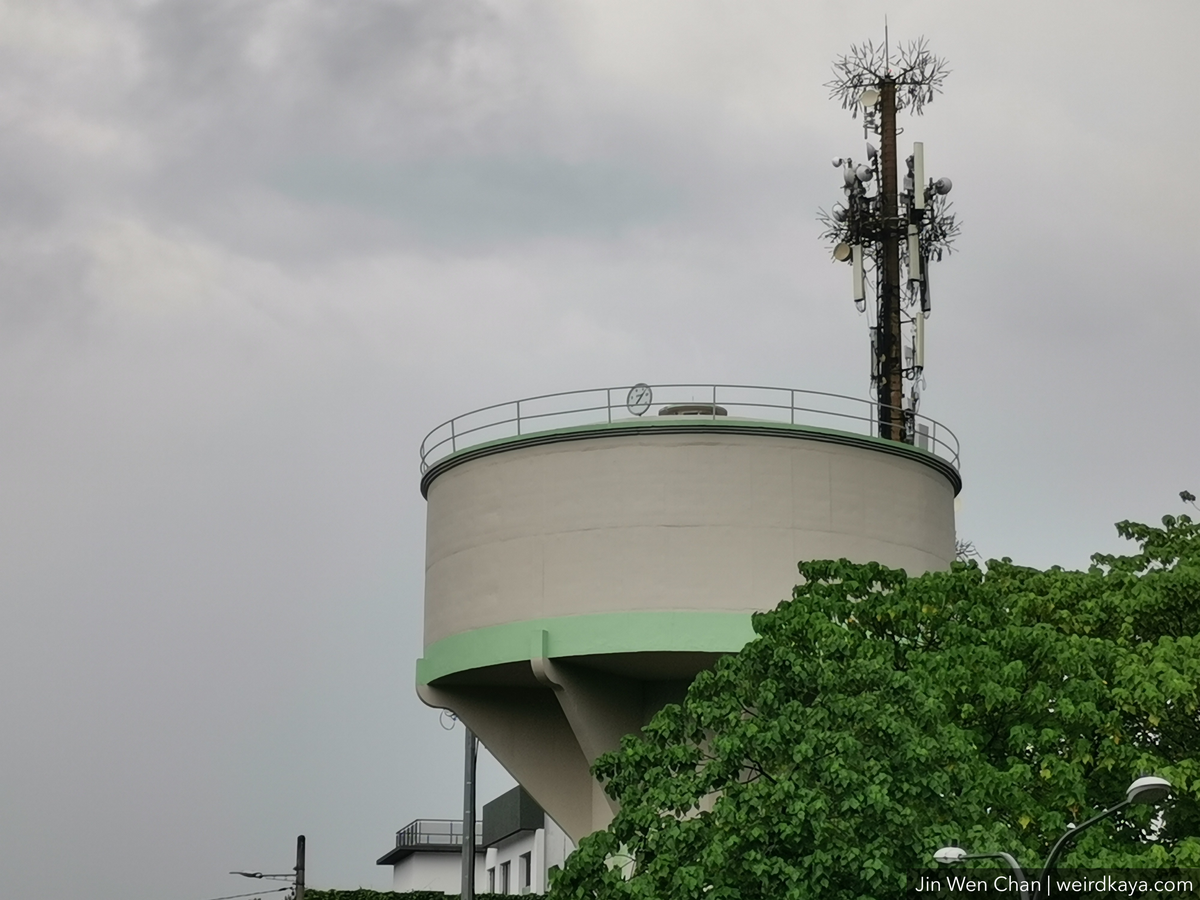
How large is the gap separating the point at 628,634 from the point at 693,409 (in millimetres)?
4397

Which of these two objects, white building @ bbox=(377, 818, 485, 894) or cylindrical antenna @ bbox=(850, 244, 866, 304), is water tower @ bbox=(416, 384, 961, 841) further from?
white building @ bbox=(377, 818, 485, 894)

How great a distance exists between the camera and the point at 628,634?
30953 millimetres

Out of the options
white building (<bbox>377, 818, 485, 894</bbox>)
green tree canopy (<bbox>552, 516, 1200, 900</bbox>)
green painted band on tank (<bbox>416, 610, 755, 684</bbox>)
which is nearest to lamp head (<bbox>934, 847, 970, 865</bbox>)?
green tree canopy (<bbox>552, 516, 1200, 900</bbox>)

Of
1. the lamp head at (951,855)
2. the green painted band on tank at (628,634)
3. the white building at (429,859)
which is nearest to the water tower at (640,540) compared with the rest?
the green painted band on tank at (628,634)

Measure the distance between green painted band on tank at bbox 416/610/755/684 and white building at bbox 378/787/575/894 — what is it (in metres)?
Result: 13.7

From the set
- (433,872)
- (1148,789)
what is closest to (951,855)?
(1148,789)

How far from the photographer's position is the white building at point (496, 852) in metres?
54.0

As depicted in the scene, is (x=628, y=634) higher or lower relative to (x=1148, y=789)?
higher

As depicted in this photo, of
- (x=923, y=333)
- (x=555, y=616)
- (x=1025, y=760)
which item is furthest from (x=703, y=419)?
(x=923, y=333)

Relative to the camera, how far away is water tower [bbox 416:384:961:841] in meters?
31.2

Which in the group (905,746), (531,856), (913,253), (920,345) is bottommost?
(905,746)

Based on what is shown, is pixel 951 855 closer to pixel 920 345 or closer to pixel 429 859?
pixel 920 345

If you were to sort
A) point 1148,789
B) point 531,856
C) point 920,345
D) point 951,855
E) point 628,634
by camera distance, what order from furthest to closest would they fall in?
1. point 531,856
2. point 920,345
3. point 628,634
4. point 951,855
5. point 1148,789

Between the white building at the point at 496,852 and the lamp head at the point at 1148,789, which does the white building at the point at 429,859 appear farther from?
the lamp head at the point at 1148,789
